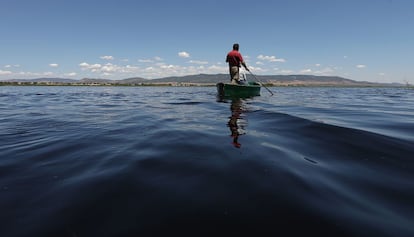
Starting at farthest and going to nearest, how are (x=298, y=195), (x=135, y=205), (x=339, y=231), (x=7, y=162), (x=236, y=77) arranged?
(x=236, y=77) < (x=7, y=162) < (x=298, y=195) < (x=135, y=205) < (x=339, y=231)

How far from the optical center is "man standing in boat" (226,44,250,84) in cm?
1741

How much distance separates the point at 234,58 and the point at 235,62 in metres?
0.34

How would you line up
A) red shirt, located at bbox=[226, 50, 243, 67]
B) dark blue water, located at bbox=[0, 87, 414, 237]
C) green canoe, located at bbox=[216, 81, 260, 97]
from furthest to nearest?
red shirt, located at bbox=[226, 50, 243, 67]
green canoe, located at bbox=[216, 81, 260, 97]
dark blue water, located at bbox=[0, 87, 414, 237]

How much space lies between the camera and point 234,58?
17.5m

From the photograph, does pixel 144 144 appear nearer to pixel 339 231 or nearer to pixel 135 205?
pixel 135 205

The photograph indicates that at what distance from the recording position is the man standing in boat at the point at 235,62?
17406 millimetres

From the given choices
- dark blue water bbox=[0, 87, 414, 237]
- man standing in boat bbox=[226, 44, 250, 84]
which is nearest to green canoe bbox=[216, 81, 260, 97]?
man standing in boat bbox=[226, 44, 250, 84]

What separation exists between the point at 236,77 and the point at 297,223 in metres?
16.8

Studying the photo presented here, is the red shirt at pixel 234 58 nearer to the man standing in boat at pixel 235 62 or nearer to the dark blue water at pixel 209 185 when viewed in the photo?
the man standing in boat at pixel 235 62

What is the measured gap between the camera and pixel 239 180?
3027mm

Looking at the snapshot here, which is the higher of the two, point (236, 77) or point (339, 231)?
point (236, 77)

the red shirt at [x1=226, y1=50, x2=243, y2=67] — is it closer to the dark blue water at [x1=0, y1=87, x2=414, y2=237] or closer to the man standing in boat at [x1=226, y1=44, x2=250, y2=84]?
the man standing in boat at [x1=226, y1=44, x2=250, y2=84]


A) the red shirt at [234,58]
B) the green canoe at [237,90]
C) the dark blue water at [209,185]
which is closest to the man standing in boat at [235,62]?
the red shirt at [234,58]

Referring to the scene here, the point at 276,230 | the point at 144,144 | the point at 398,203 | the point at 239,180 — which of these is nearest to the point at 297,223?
the point at 276,230
